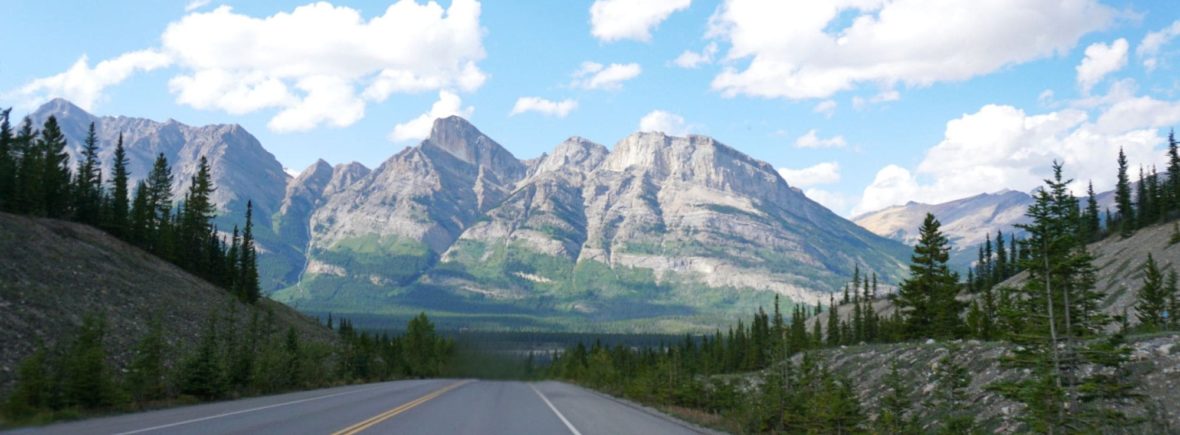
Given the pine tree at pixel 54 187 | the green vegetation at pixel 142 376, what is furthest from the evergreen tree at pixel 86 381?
the pine tree at pixel 54 187

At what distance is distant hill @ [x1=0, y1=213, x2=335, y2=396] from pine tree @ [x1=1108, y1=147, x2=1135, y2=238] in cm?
12931

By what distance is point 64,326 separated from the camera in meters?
41.5

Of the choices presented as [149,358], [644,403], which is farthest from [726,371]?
[149,358]

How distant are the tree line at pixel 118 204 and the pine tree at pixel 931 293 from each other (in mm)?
61951

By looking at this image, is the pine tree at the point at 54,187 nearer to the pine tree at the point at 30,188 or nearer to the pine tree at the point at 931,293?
the pine tree at the point at 30,188

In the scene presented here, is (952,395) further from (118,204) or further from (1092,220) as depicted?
(1092,220)

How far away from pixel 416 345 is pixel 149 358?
10180cm

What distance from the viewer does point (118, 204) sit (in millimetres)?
81812

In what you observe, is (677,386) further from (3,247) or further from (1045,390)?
(3,247)

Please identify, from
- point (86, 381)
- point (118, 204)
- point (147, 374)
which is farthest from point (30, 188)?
point (86, 381)

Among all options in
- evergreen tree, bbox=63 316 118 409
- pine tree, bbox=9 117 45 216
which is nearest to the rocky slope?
evergreen tree, bbox=63 316 118 409

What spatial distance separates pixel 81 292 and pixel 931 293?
207 ft

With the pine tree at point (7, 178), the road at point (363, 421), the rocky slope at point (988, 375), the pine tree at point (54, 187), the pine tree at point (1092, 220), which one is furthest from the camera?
the pine tree at point (1092, 220)

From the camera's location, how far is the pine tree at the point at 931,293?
5397 centimetres
